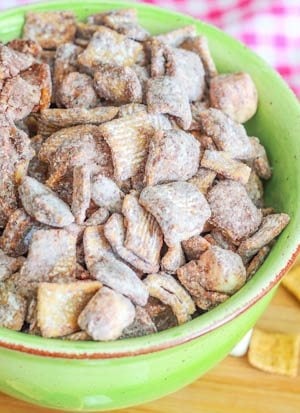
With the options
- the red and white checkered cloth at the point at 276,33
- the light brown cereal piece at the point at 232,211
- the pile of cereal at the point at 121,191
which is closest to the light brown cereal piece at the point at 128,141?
the pile of cereal at the point at 121,191

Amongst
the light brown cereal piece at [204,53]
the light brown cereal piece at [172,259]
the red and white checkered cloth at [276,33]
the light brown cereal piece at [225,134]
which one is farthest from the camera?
the red and white checkered cloth at [276,33]

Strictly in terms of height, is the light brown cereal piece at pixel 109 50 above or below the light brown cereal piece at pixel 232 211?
above

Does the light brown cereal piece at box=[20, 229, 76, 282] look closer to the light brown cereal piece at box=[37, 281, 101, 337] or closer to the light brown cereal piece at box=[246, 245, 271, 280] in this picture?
the light brown cereal piece at box=[37, 281, 101, 337]

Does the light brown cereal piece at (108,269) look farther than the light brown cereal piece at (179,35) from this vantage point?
No

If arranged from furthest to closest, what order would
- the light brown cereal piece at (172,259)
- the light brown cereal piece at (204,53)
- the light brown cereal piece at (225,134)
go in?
the light brown cereal piece at (204,53)
the light brown cereal piece at (225,134)
the light brown cereal piece at (172,259)

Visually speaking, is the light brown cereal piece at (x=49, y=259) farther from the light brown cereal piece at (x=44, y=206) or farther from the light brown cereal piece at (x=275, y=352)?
the light brown cereal piece at (x=275, y=352)

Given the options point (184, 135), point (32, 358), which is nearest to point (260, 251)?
point (184, 135)

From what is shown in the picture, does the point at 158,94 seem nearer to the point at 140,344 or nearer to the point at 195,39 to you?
the point at 195,39
